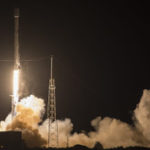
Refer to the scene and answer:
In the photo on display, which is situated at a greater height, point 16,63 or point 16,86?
point 16,63

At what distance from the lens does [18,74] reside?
7331 centimetres

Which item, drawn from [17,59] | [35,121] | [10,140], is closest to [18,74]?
[17,59]

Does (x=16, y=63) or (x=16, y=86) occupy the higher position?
(x=16, y=63)

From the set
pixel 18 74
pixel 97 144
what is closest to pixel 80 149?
pixel 97 144

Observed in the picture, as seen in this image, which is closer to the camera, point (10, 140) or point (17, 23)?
point (10, 140)

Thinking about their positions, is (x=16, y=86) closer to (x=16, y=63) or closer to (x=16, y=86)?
(x=16, y=86)

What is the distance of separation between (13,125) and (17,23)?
17324 millimetres

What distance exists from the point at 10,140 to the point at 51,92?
11.0 meters

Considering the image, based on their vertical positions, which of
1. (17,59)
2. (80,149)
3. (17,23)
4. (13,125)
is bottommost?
(80,149)

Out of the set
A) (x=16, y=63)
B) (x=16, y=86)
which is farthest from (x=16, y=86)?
(x=16, y=63)

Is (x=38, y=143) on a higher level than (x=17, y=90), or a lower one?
lower

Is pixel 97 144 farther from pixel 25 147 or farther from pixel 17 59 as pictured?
pixel 17 59

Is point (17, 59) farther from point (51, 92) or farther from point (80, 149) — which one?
point (80, 149)

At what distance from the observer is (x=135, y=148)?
66.6 meters
